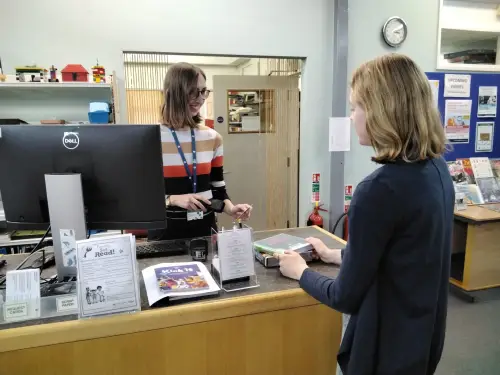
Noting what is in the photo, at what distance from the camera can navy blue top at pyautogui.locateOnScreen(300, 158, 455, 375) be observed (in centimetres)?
89

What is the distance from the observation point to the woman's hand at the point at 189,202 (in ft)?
5.44

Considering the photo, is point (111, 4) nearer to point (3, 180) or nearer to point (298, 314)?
point (3, 180)

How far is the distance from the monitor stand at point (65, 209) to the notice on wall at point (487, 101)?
4.00 metres

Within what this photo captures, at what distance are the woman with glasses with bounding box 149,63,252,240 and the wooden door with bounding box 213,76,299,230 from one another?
77.3 inches

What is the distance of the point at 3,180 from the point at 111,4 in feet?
6.81

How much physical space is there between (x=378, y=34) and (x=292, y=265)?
9.84ft

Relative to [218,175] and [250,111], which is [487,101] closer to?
[250,111]

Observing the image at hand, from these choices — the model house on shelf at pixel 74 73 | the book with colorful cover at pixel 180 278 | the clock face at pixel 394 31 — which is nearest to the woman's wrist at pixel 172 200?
the book with colorful cover at pixel 180 278

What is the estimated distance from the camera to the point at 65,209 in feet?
4.01

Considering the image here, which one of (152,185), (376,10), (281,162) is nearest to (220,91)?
(281,162)

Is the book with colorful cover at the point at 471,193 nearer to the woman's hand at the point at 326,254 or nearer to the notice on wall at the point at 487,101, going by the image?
the notice on wall at the point at 487,101

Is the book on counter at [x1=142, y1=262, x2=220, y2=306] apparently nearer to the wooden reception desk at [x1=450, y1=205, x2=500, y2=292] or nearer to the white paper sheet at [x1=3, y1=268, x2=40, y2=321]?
the white paper sheet at [x1=3, y1=268, x2=40, y2=321]

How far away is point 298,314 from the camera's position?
4.05ft

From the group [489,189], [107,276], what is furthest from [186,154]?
[489,189]
